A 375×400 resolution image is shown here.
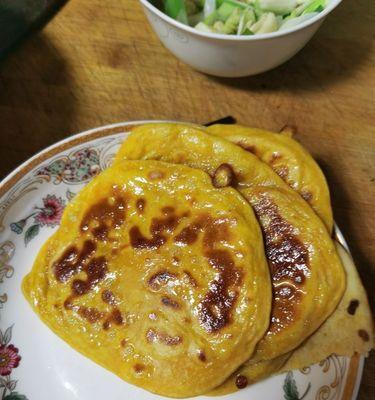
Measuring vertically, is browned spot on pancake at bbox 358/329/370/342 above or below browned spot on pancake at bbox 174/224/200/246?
below

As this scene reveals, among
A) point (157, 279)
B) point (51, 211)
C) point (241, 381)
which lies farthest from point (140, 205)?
point (241, 381)

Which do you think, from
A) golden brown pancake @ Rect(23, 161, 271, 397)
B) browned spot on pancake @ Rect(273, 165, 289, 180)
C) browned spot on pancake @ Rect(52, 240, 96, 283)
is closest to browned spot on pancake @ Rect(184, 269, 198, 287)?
golden brown pancake @ Rect(23, 161, 271, 397)

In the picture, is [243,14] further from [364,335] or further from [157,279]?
[364,335]

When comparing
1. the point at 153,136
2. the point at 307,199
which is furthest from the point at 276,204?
the point at 153,136

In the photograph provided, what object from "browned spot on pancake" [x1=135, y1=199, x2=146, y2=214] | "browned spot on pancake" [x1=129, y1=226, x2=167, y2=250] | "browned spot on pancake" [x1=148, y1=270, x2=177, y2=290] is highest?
"browned spot on pancake" [x1=135, y1=199, x2=146, y2=214]

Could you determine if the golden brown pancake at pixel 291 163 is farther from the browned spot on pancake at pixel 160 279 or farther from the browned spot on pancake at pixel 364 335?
the browned spot on pancake at pixel 160 279

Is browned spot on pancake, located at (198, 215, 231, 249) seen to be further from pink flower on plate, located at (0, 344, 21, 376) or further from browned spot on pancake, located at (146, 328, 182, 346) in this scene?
pink flower on plate, located at (0, 344, 21, 376)

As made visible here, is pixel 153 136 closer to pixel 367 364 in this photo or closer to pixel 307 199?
pixel 307 199
